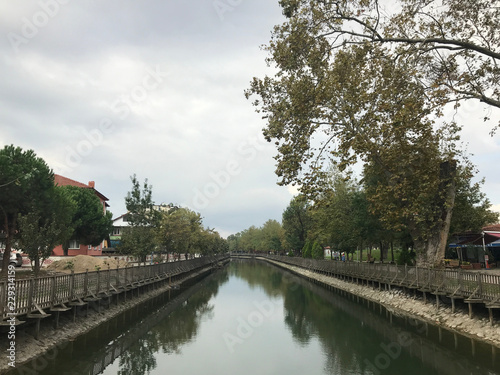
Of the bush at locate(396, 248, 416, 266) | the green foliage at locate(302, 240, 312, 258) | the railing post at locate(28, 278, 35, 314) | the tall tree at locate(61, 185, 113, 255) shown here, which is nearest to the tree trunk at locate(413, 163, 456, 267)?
the bush at locate(396, 248, 416, 266)

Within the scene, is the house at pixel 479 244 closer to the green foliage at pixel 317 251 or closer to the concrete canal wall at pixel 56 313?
the green foliage at pixel 317 251

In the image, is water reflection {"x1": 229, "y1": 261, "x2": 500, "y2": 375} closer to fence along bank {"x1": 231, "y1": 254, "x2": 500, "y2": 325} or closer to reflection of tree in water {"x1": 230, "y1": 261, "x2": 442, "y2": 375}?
reflection of tree in water {"x1": 230, "y1": 261, "x2": 442, "y2": 375}

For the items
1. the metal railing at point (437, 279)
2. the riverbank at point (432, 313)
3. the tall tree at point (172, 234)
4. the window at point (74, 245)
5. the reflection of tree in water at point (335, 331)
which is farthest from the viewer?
the window at point (74, 245)

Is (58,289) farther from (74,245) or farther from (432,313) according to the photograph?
(74,245)

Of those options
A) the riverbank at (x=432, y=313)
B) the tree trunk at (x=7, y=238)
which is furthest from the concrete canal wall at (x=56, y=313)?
the riverbank at (x=432, y=313)

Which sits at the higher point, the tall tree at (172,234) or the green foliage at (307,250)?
the tall tree at (172,234)

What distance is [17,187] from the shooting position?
30.7m

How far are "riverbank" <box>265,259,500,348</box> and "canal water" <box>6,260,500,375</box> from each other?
583 mm

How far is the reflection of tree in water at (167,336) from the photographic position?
568 inches

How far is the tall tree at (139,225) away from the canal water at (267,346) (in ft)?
33.3

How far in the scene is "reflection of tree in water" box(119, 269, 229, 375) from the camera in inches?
568

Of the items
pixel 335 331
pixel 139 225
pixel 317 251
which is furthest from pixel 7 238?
pixel 317 251

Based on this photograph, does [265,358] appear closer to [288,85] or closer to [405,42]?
[288,85]

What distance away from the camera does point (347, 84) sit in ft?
66.6
